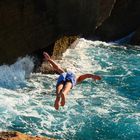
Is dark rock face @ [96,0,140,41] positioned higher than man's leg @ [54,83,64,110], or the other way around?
dark rock face @ [96,0,140,41]

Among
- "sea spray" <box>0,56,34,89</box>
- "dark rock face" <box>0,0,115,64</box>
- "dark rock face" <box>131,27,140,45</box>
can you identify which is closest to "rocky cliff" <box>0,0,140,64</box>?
"dark rock face" <box>0,0,115,64</box>

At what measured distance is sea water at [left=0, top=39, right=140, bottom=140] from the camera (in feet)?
43.8

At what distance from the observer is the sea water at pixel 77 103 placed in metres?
13.3

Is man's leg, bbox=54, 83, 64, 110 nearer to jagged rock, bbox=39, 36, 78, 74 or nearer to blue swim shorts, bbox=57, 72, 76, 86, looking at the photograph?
blue swim shorts, bbox=57, 72, 76, 86

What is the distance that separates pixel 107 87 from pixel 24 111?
4759mm

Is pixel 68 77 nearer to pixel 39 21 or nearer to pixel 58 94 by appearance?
pixel 58 94

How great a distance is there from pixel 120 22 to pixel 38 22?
12435 millimetres

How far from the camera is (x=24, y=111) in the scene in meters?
14.3

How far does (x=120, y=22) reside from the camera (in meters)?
28.6

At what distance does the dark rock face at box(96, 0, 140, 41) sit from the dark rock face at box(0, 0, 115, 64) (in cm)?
1023

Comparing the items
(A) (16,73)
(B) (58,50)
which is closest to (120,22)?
(B) (58,50)

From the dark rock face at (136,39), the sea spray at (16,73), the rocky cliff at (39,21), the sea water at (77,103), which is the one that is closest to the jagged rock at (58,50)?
the sea water at (77,103)

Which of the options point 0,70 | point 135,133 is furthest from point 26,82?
point 135,133

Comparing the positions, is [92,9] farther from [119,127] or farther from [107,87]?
[119,127]
